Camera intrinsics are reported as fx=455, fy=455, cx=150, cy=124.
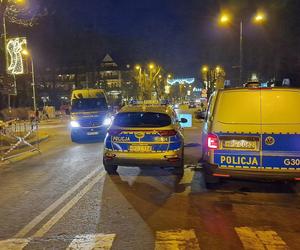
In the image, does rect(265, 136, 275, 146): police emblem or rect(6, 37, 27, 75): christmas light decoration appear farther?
Answer: rect(6, 37, 27, 75): christmas light decoration

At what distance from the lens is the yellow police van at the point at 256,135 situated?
25.3 feet

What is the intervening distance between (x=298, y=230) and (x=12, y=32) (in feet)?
65.7

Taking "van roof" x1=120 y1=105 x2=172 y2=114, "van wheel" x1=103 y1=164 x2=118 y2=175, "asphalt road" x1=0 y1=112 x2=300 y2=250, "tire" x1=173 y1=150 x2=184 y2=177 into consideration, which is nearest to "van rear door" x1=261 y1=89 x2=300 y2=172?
"asphalt road" x1=0 y1=112 x2=300 y2=250

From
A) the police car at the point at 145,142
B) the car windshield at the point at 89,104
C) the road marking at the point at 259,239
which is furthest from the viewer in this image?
the car windshield at the point at 89,104

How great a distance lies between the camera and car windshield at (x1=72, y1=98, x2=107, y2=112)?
69.1 ft

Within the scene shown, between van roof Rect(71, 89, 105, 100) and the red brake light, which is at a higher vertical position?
van roof Rect(71, 89, 105, 100)

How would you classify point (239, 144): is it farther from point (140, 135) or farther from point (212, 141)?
point (140, 135)

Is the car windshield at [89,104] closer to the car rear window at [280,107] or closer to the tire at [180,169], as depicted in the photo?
the tire at [180,169]

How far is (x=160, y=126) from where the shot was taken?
9984 millimetres

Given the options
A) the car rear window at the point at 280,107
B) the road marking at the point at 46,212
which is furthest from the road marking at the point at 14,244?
the car rear window at the point at 280,107

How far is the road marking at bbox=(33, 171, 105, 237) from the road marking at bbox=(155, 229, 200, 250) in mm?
1623

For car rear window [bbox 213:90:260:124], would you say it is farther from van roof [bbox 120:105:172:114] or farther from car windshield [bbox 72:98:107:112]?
car windshield [bbox 72:98:107:112]

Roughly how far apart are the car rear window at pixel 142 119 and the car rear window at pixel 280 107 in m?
2.72

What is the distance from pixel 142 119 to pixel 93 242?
4.77 m
